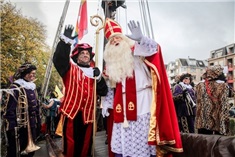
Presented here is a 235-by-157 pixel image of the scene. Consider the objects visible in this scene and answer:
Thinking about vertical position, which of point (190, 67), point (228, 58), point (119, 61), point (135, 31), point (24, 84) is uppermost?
point (190, 67)

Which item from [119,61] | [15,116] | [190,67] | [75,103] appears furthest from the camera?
[190,67]

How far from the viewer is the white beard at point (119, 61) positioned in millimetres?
2705

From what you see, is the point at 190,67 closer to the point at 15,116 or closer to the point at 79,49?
the point at 79,49

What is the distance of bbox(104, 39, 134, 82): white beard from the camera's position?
2705 mm

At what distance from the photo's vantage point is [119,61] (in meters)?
2.82

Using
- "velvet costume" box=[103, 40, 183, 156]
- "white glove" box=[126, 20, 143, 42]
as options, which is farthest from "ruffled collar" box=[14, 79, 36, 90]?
"white glove" box=[126, 20, 143, 42]

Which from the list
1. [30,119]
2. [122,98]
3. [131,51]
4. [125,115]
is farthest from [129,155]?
[30,119]

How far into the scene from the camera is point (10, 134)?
3.38 meters

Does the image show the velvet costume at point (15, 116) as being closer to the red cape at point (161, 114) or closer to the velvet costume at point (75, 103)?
the velvet costume at point (75, 103)

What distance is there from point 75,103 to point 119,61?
765 millimetres

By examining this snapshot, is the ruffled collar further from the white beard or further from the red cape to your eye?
the red cape

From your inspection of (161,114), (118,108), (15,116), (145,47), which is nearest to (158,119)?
(161,114)

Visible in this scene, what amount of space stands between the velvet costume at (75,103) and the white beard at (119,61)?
250 millimetres

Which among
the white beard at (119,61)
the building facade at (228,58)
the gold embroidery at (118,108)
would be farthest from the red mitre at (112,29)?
the building facade at (228,58)
